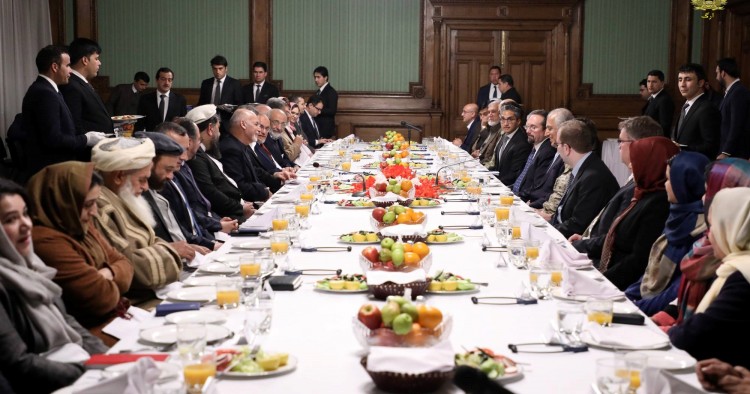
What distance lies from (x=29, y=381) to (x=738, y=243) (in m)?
1.85

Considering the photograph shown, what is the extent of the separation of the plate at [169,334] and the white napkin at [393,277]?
52cm

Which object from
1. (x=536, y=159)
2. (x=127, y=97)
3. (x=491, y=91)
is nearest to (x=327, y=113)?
(x=491, y=91)

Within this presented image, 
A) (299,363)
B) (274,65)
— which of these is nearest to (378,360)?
(299,363)

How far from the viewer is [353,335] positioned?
2.39 m

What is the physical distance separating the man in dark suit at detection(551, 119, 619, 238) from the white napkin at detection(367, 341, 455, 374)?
3.12 metres

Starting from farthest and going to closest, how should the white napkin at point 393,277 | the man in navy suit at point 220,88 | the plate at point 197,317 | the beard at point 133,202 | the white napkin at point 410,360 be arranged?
the man in navy suit at point 220,88, the beard at point 133,202, the white napkin at point 393,277, the plate at point 197,317, the white napkin at point 410,360

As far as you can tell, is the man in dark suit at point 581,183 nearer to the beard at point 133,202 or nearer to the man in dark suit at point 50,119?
the beard at point 133,202

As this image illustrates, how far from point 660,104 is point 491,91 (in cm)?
232

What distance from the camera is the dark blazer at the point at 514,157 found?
7.87 metres

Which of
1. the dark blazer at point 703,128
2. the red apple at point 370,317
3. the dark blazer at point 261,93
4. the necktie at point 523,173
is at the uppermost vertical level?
the dark blazer at point 261,93

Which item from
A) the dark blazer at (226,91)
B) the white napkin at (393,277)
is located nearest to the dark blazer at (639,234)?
the white napkin at (393,277)

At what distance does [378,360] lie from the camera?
191 centimetres

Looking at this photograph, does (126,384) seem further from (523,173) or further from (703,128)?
(703,128)

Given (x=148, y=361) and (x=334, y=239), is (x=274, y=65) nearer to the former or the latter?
(x=334, y=239)
